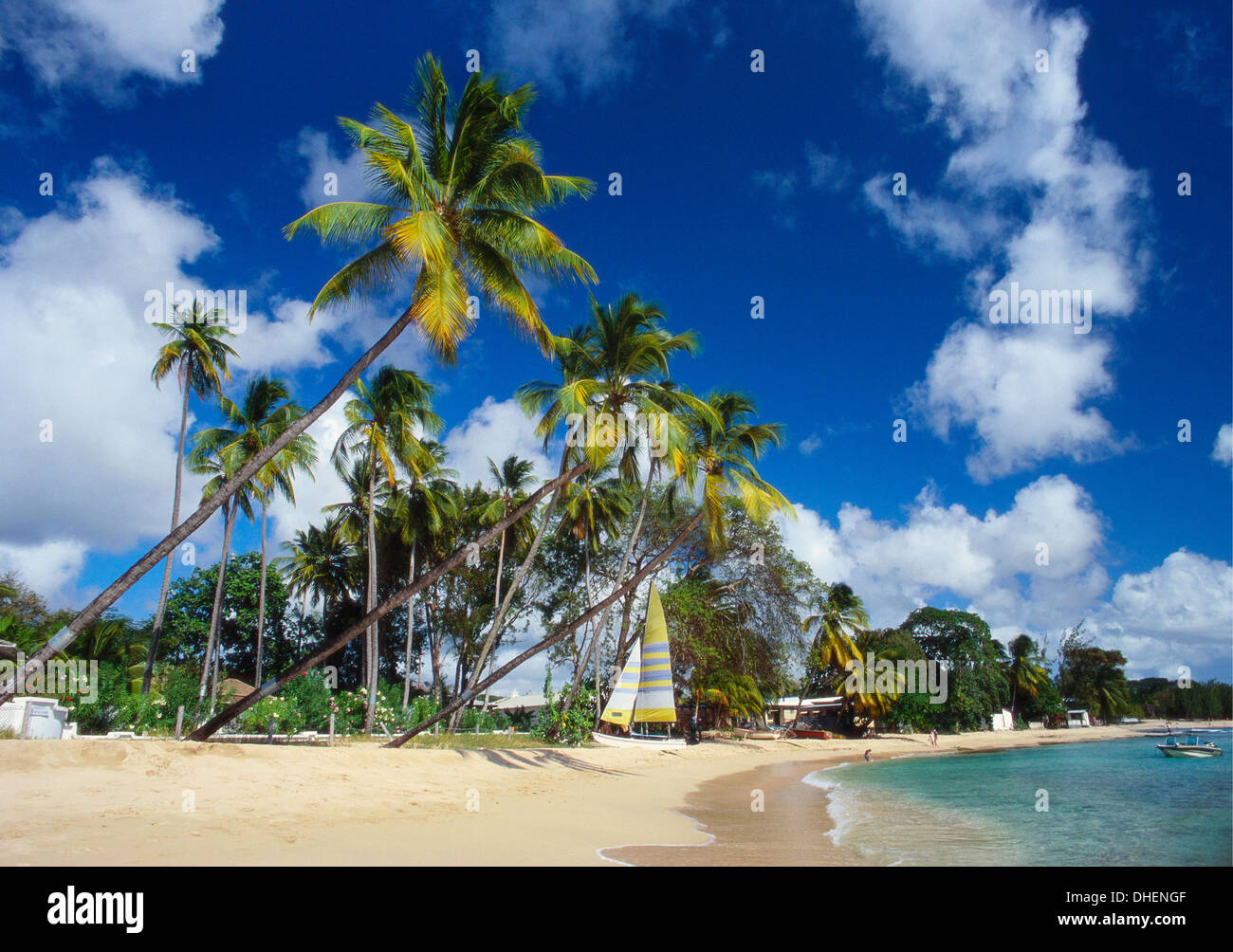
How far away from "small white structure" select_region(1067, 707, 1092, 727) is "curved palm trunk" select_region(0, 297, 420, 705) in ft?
245

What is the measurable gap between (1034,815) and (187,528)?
1583cm

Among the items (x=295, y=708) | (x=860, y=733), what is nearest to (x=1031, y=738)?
(x=860, y=733)

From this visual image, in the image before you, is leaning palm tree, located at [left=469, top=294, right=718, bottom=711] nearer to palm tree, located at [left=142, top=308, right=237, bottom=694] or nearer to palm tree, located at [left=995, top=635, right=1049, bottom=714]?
palm tree, located at [left=142, top=308, right=237, bottom=694]

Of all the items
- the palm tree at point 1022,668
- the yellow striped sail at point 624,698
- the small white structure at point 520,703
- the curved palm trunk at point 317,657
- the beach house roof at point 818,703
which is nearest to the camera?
the curved palm trunk at point 317,657

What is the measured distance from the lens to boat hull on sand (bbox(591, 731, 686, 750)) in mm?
24828

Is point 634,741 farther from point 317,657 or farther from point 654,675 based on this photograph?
point 317,657

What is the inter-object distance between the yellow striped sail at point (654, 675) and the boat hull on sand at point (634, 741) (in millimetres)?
2006

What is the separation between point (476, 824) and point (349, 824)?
5.10 feet

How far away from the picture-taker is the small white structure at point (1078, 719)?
219ft

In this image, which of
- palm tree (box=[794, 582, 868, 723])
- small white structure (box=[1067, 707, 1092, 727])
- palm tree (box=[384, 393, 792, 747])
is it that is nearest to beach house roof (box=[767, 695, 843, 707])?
palm tree (box=[794, 582, 868, 723])

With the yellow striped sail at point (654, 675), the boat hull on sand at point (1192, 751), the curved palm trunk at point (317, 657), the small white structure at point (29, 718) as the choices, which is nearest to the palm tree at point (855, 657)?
the boat hull on sand at point (1192, 751)

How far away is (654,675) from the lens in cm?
Result: 2325

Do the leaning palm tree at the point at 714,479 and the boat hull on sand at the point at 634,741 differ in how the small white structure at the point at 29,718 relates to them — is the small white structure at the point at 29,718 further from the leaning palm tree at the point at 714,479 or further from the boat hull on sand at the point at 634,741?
the boat hull on sand at the point at 634,741

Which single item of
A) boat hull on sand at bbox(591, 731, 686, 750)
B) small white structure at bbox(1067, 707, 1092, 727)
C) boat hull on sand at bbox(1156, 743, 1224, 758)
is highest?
boat hull on sand at bbox(591, 731, 686, 750)
